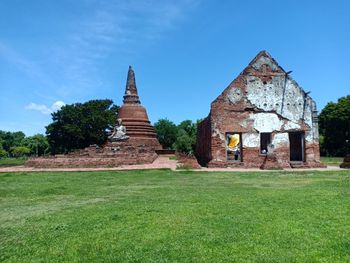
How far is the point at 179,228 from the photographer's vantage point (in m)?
6.09

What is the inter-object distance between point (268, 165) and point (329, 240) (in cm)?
1576

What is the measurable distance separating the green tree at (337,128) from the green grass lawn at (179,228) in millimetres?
38693

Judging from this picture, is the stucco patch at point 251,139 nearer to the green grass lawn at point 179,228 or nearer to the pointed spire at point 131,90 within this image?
the green grass lawn at point 179,228

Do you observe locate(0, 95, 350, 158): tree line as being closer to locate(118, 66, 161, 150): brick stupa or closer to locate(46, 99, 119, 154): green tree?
locate(46, 99, 119, 154): green tree

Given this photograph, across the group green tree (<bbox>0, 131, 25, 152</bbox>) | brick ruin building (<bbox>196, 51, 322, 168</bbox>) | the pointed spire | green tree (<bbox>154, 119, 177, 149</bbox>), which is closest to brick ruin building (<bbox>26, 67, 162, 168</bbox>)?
the pointed spire

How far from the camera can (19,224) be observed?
6.69 meters

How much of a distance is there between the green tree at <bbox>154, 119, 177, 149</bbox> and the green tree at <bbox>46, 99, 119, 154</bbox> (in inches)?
454

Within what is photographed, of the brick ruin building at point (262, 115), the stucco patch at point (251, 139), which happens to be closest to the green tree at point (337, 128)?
the brick ruin building at point (262, 115)

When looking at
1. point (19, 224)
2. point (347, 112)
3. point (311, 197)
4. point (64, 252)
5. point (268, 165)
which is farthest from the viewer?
point (347, 112)

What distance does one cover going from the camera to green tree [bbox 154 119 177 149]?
196 feet

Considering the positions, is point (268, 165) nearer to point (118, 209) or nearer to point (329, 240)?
point (118, 209)

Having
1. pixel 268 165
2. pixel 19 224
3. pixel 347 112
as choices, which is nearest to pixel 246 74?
pixel 268 165

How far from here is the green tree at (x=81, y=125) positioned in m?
47.8

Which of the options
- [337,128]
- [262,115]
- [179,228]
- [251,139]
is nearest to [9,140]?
[337,128]
